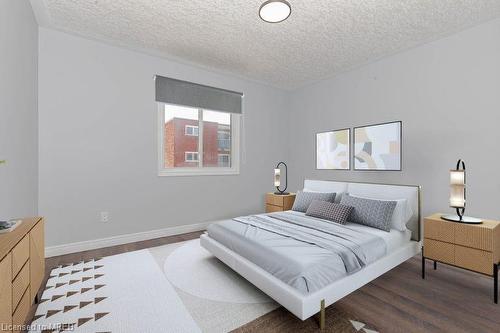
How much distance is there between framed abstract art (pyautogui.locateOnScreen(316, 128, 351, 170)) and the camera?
4.28 metres

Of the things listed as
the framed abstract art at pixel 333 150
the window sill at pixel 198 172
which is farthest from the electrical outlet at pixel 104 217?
the framed abstract art at pixel 333 150

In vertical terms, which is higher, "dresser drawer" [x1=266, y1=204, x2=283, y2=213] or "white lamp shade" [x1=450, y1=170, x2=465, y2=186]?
"white lamp shade" [x1=450, y1=170, x2=465, y2=186]

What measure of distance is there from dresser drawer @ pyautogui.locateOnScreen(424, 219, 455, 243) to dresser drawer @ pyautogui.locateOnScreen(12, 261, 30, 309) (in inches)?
137

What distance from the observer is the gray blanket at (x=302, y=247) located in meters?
1.78

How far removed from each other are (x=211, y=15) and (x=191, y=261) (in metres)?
2.93

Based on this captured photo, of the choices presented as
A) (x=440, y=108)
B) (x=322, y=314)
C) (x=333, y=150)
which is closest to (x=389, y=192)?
(x=440, y=108)

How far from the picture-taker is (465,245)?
7.54ft

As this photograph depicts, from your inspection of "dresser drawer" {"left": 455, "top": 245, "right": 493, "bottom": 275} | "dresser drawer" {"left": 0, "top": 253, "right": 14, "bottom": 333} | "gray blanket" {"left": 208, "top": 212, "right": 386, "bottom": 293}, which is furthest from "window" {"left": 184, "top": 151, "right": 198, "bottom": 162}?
"dresser drawer" {"left": 455, "top": 245, "right": 493, "bottom": 275}

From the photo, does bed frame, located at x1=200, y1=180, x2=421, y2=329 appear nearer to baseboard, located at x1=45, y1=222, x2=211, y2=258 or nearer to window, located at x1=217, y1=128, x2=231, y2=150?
baseboard, located at x1=45, y1=222, x2=211, y2=258

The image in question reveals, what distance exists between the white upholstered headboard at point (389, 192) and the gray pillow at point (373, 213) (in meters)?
0.36

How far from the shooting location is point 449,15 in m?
2.74

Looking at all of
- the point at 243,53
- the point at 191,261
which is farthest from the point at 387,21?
the point at 191,261

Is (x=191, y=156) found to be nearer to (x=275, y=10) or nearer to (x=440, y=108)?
(x=275, y=10)

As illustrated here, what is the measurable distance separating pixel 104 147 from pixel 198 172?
1507 mm
